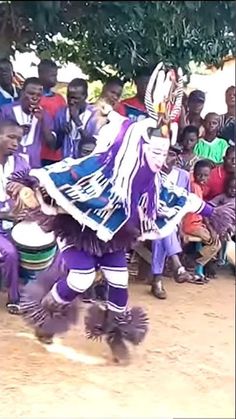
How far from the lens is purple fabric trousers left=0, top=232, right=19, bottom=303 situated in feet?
14.4

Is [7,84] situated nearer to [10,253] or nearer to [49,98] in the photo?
[49,98]

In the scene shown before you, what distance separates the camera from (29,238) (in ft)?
14.2

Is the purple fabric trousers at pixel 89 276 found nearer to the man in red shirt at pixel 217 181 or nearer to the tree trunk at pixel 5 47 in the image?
the man in red shirt at pixel 217 181

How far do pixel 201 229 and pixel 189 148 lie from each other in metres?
0.93

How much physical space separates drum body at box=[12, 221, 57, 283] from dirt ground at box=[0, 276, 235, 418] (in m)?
0.26

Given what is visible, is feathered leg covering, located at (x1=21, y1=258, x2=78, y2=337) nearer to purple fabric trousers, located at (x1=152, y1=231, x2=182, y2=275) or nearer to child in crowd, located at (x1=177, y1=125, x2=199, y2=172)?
purple fabric trousers, located at (x1=152, y1=231, x2=182, y2=275)

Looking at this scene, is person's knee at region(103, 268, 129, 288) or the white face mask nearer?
the white face mask

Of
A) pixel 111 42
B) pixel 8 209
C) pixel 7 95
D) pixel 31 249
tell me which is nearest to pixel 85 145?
pixel 8 209

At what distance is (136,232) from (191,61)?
1.79 m

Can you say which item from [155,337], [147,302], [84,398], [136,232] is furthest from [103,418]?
[147,302]

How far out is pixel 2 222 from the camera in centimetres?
434

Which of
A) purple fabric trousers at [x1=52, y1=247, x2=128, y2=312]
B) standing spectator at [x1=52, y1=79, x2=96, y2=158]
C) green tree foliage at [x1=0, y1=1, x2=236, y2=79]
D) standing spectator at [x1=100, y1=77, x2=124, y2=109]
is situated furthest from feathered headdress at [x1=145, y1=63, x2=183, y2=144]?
standing spectator at [x1=52, y1=79, x2=96, y2=158]

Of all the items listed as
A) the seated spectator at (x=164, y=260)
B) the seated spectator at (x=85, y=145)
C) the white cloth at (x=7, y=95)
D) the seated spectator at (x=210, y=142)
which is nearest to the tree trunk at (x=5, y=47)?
the white cloth at (x=7, y=95)

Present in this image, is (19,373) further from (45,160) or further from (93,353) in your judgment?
(45,160)
